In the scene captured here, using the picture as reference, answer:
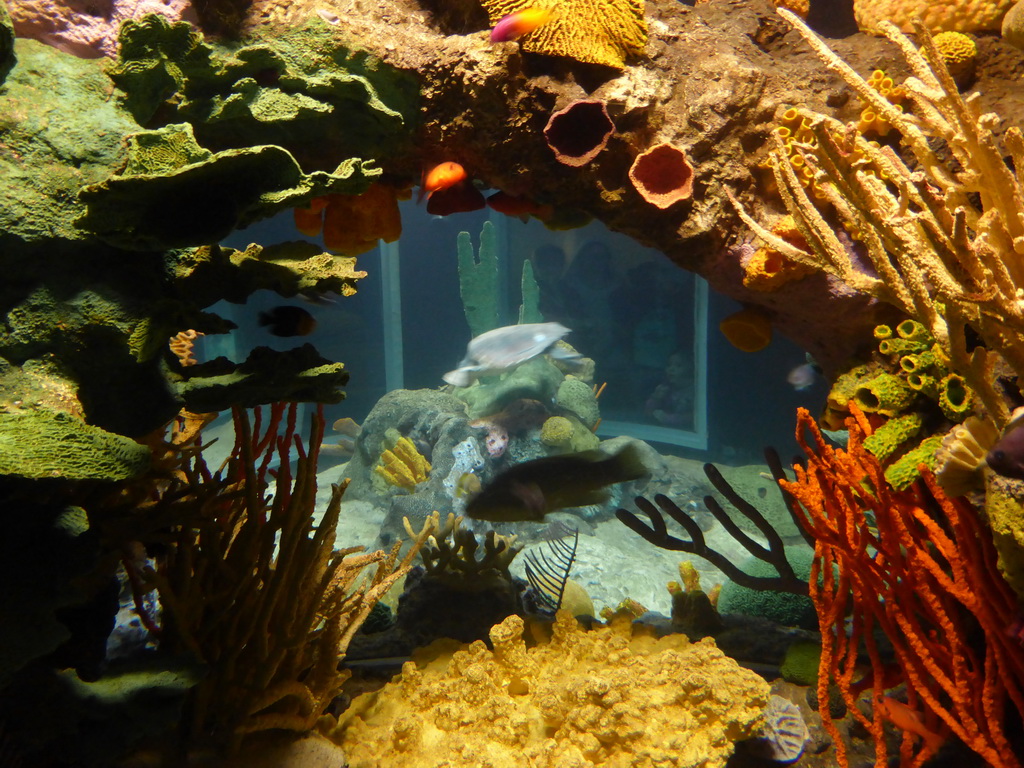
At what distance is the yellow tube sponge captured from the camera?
1.92 m

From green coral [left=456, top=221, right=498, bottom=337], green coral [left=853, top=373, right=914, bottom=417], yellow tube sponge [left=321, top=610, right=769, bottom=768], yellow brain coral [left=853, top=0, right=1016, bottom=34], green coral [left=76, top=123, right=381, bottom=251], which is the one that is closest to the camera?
green coral [left=76, top=123, right=381, bottom=251]

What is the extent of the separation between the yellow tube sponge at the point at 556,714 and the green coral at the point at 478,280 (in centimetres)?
1211

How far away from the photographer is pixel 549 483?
3.30 meters

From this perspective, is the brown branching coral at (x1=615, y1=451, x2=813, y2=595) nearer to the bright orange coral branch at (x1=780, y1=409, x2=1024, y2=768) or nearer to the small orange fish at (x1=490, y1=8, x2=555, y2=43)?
the bright orange coral branch at (x1=780, y1=409, x2=1024, y2=768)

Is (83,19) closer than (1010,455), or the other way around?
(1010,455)

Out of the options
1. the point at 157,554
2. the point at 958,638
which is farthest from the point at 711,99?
the point at 157,554

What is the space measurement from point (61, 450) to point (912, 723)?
103 inches

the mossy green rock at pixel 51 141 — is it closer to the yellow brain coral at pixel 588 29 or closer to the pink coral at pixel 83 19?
the pink coral at pixel 83 19

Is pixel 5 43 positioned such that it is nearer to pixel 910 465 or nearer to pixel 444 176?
pixel 444 176

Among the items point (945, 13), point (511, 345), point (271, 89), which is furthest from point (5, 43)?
point (511, 345)

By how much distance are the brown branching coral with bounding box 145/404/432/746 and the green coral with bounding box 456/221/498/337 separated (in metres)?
12.2

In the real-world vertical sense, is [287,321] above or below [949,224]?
below

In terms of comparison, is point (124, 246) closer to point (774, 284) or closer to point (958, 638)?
point (774, 284)

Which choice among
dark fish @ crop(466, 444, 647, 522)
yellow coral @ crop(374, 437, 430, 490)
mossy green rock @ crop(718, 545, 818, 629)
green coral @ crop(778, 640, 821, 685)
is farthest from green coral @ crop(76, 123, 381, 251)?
yellow coral @ crop(374, 437, 430, 490)
